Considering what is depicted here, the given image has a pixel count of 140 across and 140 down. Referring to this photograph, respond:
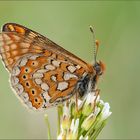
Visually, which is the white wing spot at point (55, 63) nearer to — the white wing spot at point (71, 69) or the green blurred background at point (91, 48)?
the white wing spot at point (71, 69)

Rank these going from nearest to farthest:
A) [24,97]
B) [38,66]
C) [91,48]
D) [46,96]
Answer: [24,97], [46,96], [38,66], [91,48]

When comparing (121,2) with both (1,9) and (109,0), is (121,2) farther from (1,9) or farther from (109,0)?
(1,9)

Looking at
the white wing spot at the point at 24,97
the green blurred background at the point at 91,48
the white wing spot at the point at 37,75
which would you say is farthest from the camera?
the green blurred background at the point at 91,48

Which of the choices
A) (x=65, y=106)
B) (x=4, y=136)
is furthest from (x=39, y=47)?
(x=4, y=136)

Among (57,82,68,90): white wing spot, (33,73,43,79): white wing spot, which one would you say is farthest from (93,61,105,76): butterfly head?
(33,73,43,79): white wing spot

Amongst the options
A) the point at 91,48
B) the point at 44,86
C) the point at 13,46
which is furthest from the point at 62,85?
the point at 91,48

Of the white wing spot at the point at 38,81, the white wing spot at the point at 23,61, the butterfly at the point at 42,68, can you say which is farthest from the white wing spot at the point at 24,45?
the white wing spot at the point at 38,81

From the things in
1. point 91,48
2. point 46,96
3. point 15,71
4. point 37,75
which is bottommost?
point 91,48

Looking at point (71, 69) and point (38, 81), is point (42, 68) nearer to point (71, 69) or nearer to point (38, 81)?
point (38, 81)
